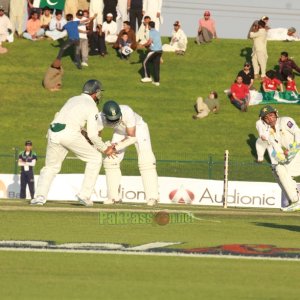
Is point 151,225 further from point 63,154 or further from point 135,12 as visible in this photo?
point 135,12

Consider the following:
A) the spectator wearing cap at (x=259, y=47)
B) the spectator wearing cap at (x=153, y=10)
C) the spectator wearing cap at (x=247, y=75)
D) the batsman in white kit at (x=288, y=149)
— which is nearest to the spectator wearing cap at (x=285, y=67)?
the spectator wearing cap at (x=259, y=47)

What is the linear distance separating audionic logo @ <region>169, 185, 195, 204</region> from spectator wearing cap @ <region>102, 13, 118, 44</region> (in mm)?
8898

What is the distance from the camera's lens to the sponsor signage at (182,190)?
34281 mm

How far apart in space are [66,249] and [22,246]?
520 mm

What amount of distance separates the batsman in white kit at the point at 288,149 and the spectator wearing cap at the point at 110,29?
70.1 feet

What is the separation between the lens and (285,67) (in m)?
42.2

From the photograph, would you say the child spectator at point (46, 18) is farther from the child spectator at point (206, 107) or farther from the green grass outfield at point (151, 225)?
the child spectator at point (206, 107)

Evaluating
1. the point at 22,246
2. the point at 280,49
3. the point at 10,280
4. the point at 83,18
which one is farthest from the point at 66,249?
the point at 280,49

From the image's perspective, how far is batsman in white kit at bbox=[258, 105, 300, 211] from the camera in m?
20.1

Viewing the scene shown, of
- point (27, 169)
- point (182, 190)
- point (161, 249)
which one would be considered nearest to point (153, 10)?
point (182, 190)

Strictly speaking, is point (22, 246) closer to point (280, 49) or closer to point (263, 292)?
point (263, 292)

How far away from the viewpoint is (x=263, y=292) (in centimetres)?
970

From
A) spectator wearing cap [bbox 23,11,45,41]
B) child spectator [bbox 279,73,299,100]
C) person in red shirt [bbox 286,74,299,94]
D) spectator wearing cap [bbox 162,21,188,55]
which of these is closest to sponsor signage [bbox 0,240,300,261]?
person in red shirt [bbox 286,74,299,94]

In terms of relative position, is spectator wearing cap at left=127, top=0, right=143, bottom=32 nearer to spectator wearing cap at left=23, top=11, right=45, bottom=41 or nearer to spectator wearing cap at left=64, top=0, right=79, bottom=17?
spectator wearing cap at left=64, top=0, right=79, bottom=17
